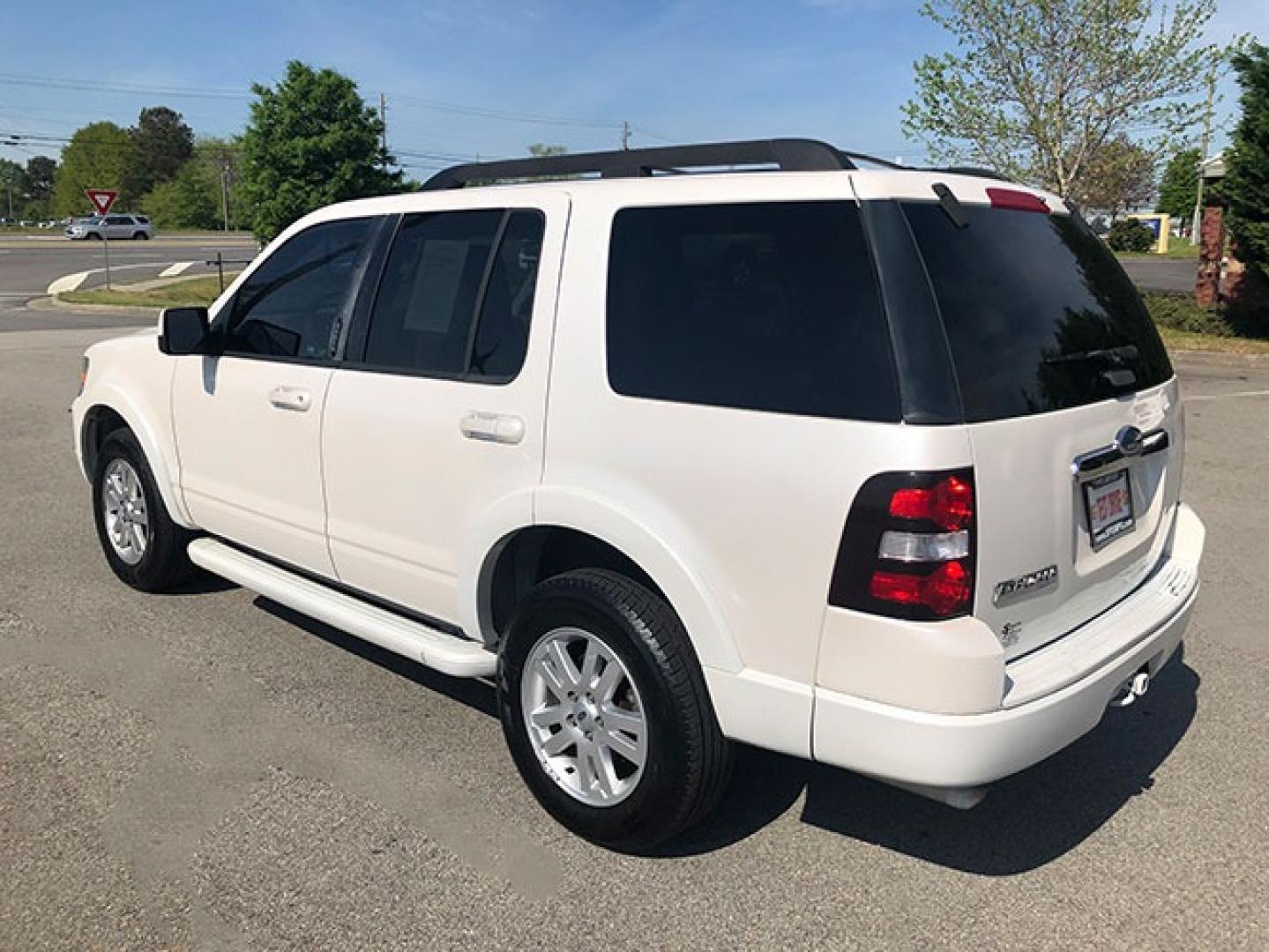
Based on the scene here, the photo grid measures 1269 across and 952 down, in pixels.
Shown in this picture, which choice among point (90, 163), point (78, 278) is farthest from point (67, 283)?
point (90, 163)

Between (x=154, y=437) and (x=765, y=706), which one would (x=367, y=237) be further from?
(x=765, y=706)

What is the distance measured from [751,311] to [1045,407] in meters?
0.77

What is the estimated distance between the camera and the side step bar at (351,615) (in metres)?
3.45

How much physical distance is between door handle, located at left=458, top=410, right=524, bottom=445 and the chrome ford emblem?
55.3 inches

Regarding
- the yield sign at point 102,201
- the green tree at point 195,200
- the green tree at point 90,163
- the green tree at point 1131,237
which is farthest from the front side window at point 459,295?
the green tree at point 90,163

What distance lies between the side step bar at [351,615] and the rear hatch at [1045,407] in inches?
65.9

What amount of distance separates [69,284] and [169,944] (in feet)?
102

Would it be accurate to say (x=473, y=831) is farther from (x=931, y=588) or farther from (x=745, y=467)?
(x=931, y=588)

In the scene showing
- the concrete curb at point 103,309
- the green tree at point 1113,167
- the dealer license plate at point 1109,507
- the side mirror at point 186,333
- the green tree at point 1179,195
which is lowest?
the concrete curb at point 103,309

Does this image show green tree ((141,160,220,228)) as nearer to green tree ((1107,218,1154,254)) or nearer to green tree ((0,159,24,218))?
green tree ((0,159,24,218))

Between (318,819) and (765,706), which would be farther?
(318,819)

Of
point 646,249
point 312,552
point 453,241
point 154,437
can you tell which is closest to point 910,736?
point 646,249

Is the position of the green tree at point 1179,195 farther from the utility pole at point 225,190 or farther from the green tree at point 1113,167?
the utility pole at point 225,190

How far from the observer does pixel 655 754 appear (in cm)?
284
